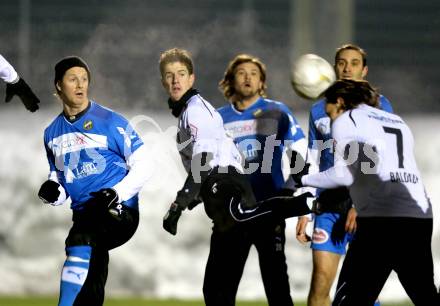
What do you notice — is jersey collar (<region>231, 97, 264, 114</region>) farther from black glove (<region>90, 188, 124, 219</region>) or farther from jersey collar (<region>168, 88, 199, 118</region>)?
black glove (<region>90, 188, 124, 219</region>)

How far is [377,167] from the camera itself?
249 inches

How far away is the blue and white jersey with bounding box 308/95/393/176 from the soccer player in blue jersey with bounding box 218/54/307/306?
0.08 meters

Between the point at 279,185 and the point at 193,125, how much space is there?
961 mm

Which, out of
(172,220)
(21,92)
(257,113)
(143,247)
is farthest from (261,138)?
(143,247)

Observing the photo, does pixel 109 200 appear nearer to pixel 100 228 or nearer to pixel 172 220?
pixel 100 228

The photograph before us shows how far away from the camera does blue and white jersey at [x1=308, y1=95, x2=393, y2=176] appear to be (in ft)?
26.2

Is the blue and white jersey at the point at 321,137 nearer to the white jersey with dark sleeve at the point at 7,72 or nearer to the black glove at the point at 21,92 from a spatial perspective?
the black glove at the point at 21,92

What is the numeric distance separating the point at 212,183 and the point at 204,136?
0.31m

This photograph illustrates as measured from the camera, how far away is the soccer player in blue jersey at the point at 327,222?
7.84 metres

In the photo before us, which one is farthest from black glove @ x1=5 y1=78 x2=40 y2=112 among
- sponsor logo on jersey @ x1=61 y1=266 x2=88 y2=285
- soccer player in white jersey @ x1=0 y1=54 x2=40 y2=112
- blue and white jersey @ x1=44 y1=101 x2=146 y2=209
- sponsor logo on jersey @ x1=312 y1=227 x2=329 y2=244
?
sponsor logo on jersey @ x1=312 y1=227 x2=329 y2=244

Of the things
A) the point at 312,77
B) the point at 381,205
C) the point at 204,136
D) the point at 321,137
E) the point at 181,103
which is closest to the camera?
the point at 381,205

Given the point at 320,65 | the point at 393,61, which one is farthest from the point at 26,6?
the point at 320,65

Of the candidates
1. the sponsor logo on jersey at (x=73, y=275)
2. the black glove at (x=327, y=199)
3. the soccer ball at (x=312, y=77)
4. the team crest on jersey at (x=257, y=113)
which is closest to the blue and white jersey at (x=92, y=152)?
the sponsor logo on jersey at (x=73, y=275)

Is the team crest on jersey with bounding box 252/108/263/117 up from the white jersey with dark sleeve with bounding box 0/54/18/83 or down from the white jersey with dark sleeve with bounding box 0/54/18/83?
down
